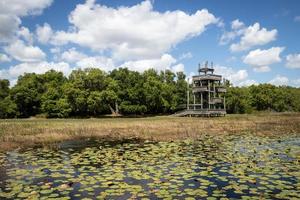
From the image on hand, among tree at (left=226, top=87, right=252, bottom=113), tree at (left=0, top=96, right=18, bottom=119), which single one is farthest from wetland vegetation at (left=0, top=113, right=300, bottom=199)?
tree at (left=226, top=87, right=252, bottom=113)

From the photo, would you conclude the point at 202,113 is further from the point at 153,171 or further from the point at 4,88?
the point at 4,88

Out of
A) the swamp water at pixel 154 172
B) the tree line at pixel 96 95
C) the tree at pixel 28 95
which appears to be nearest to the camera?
the swamp water at pixel 154 172

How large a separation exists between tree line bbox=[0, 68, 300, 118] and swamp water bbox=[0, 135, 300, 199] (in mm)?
45083

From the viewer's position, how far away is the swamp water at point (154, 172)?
9.77 metres

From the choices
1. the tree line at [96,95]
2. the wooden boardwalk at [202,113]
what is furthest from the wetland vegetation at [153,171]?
the tree line at [96,95]

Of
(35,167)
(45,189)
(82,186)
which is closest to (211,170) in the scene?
(82,186)

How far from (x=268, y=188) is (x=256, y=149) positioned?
816 centimetres

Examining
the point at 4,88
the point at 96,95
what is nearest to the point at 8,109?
the point at 4,88

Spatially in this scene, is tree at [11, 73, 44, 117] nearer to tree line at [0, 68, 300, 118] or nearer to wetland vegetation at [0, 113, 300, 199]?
tree line at [0, 68, 300, 118]

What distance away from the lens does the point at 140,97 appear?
6881cm

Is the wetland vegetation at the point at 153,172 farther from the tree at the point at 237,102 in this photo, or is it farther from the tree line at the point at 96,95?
the tree at the point at 237,102

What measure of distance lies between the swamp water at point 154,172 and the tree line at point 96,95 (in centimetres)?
Answer: 4508

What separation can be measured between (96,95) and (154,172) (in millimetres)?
50369

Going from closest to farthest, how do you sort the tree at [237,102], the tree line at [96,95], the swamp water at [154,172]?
the swamp water at [154,172], the tree line at [96,95], the tree at [237,102]
